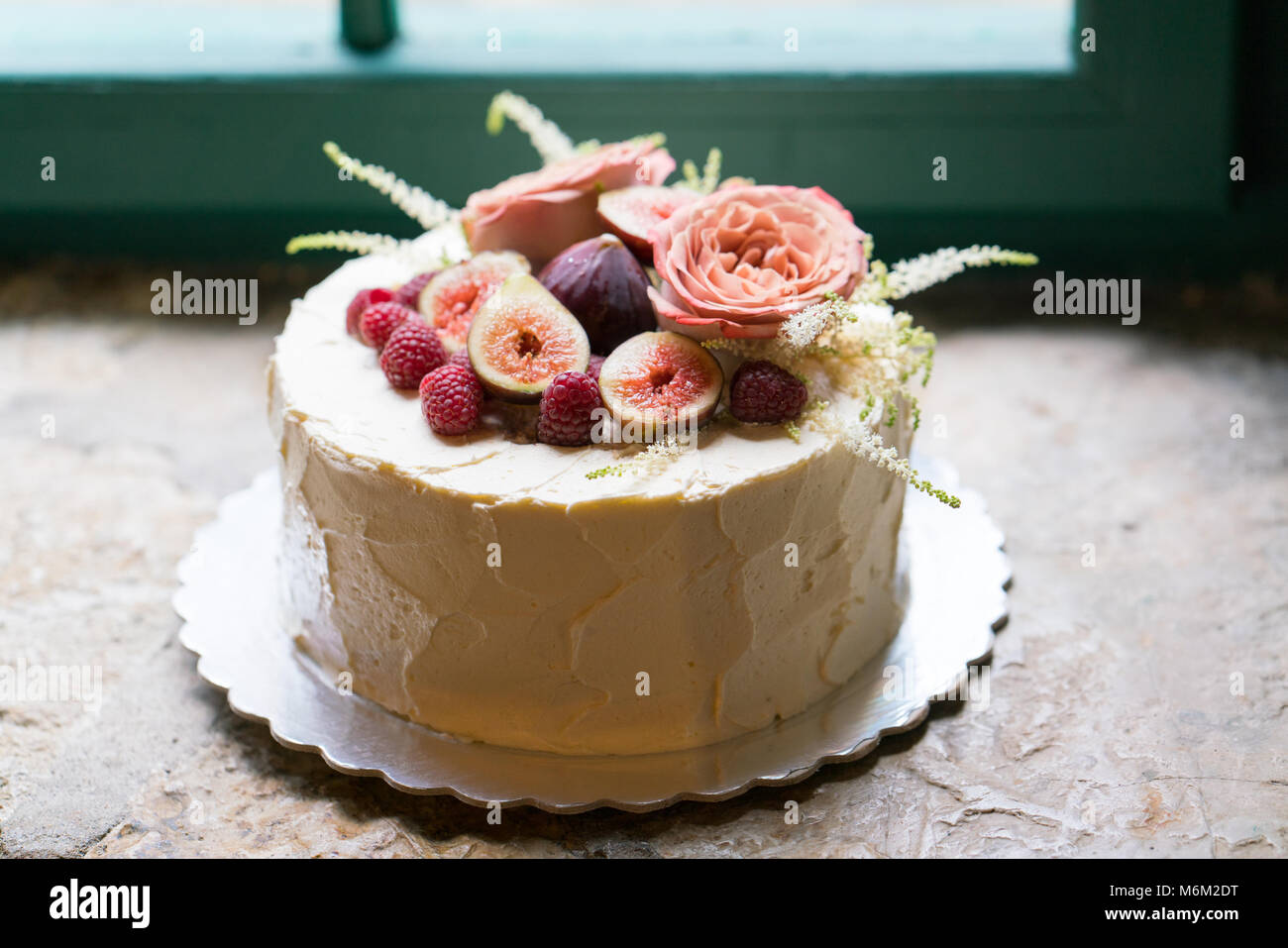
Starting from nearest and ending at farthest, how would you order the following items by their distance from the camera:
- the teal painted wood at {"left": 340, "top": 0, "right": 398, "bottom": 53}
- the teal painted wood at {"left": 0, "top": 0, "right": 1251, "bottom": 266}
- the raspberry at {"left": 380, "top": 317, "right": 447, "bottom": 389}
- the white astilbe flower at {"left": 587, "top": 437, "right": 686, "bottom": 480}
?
the white astilbe flower at {"left": 587, "top": 437, "right": 686, "bottom": 480}, the raspberry at {"left": 380, "top": 317, "right": 447, "bottom": 389}, the teal painted wood at {"left": 0, "top": 0, "right": 1251, "bottom": 266}, the teal painted wood at {"left": 340, "top": 0, "right": 398, "bottom": 53}

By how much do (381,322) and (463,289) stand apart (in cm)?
15

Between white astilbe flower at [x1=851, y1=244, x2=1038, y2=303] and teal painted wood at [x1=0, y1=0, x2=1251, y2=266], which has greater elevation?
teal painted wood at [x1=0, y1=0, x2=1251, y2=266]

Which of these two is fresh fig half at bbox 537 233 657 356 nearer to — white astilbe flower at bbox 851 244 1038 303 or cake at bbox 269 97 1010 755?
cake at bbox 269 97 1010 755

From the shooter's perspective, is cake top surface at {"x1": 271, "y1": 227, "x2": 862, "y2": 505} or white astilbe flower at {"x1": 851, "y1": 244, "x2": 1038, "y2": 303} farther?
white astilbe flower at {"x1": 851, "y1": 244, "x2": 1038, "y2": 303}

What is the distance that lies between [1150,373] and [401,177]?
6.66 ft

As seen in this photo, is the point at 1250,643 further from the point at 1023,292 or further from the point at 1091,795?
the point at 1023,292

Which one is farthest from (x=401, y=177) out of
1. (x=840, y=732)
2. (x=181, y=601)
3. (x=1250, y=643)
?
(x=1250, y=643)

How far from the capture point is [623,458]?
199 centimetres

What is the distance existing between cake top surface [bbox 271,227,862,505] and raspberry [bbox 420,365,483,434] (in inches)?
0.8

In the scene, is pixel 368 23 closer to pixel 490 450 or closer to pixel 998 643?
pixel 490 450

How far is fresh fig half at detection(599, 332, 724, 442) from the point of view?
2008mm

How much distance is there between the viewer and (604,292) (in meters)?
2.17

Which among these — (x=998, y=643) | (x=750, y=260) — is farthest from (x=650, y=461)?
(x=998, y=643)

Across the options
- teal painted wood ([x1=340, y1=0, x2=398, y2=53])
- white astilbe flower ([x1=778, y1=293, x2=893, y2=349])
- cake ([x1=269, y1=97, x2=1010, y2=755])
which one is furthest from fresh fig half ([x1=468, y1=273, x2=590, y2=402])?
teal painted wood ([x1=340, y1=0, x2=398, y2=53])
